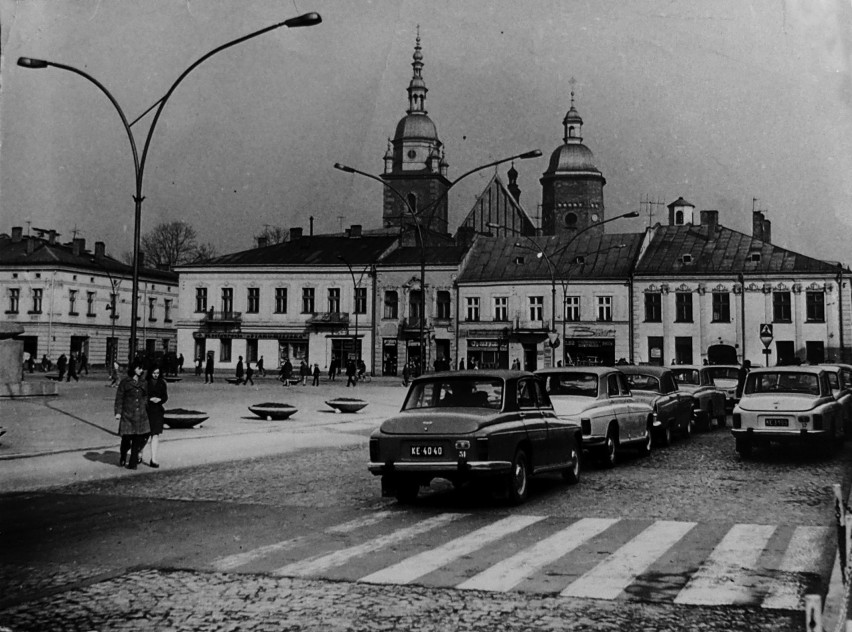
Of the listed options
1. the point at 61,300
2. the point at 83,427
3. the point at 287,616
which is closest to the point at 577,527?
the point at 287,616

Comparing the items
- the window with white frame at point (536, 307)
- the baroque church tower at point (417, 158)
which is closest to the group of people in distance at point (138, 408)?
the window with white frame at point (536, 307)

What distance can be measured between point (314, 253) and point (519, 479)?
196 ft

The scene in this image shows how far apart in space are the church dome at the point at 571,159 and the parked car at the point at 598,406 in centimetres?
9962

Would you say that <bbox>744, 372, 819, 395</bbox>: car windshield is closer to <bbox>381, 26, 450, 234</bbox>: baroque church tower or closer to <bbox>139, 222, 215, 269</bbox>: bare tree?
<bbox>139, 222, 215, 269</bbox>: bare tree

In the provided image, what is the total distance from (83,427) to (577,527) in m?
15.6

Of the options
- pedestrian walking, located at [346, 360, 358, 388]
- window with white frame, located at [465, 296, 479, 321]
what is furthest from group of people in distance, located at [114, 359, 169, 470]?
window with white frame, located at [465, 296, 479, 321]

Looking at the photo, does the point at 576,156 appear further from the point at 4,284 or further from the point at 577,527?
the point at 577,527

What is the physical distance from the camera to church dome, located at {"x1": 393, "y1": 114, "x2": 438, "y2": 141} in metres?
108

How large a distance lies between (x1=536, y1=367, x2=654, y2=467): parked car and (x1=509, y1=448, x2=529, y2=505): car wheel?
263 centimetres

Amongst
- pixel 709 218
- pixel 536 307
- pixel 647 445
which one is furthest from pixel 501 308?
pixel 647 445

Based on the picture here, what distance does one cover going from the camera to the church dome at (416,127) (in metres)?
108

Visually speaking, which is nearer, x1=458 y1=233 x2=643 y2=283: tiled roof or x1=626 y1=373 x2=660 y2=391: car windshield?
x1=626 y1=373 x2=660 y2=391: car windshield

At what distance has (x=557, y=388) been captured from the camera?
15.8 metres

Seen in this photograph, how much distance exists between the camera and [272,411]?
2583cm
